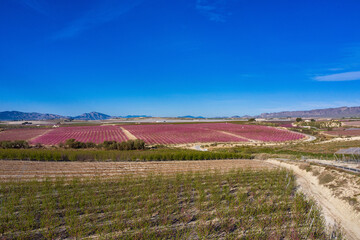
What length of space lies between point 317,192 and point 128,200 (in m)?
12.7

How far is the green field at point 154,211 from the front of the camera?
27.3 ft

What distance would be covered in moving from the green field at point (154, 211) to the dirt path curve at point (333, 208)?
2.70ft

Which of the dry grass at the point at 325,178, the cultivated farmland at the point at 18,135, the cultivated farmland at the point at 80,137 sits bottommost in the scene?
the dry grass at the point at 325,178

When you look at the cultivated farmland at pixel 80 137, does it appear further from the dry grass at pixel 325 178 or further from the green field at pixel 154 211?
the dry grass at pixel 325 178

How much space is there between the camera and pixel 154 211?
398 inches

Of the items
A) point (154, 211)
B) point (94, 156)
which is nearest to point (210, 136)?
point (94, 156)

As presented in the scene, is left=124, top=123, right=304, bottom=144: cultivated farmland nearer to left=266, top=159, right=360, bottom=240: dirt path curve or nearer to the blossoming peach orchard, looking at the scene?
the blossoming peach orchard

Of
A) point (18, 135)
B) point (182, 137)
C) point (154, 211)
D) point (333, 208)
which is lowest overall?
point (333, 208)

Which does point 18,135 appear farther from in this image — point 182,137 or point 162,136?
point 182,137

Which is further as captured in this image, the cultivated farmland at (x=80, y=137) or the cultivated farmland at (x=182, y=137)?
the cultivated farmland at (x=182, y=137)

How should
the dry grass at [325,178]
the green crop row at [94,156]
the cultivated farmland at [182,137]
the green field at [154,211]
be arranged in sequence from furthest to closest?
the cultivated farmland at [182,137], the green crop row at [94,156], the dry grass at [325,178], the green field at [154,211]

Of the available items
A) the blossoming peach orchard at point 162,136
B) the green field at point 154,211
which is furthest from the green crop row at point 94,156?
the blossoming peach orchard at point 162,136

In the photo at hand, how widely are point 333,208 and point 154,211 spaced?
10.1 meters

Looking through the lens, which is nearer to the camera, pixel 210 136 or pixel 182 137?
pixel 182 137
